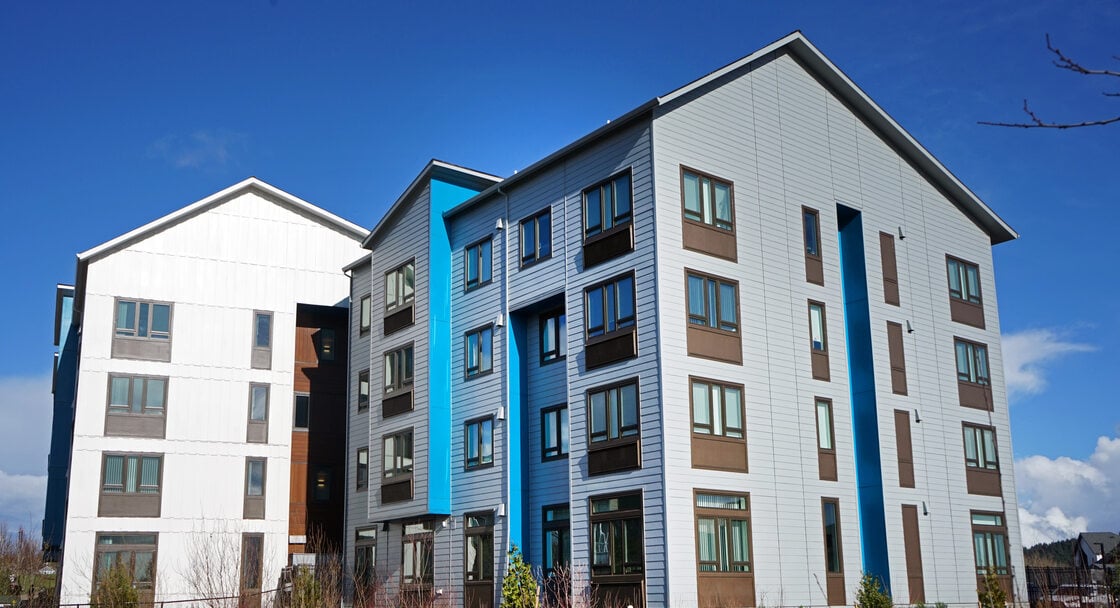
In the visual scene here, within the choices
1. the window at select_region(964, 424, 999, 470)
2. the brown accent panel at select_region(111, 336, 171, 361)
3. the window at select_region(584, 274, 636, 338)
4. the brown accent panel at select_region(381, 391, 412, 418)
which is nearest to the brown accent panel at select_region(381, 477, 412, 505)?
the brown accent panel at select_region(381, 391, 412, 418)

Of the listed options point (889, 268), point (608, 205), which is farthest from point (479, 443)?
point (889, 268)

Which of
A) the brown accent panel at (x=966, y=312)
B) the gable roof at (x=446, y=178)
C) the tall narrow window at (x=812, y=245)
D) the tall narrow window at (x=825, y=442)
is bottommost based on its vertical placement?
the tall narrow window at (x=825, y=442)

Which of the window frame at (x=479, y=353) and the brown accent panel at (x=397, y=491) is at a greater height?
the window frame at (x=479, y=353)

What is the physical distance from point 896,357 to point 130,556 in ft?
90.1

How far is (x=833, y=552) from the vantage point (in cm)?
3020

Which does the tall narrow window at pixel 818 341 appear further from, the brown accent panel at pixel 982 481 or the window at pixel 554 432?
the window at pixel 554 432

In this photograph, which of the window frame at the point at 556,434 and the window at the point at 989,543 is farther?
the window at the point at 989,543

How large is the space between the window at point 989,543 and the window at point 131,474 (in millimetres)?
28604

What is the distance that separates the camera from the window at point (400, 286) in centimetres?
3731

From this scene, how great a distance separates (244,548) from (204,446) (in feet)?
13.6

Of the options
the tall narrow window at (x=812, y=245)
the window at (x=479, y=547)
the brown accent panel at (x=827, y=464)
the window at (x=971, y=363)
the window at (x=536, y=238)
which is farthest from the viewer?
the window at (x=971, y=363)

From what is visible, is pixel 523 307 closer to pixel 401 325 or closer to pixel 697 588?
pixel 401 325

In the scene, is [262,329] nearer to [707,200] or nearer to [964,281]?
[707,200]

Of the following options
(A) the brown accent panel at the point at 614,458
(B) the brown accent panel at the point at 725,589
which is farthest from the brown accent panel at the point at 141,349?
(B) the brown accent panel at the point at 725,589
